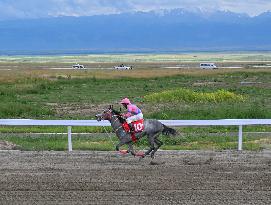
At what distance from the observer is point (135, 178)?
1192 centimetres

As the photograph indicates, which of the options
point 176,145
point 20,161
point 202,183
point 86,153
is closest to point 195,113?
point 176,145

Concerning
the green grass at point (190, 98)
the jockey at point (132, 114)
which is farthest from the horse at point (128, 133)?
the green grass at point (190, 98)

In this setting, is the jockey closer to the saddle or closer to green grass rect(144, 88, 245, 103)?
the saddle

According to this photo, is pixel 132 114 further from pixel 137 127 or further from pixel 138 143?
pixel 138 143

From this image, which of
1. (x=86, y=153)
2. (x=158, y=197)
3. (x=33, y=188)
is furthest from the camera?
(x=86, y=153)

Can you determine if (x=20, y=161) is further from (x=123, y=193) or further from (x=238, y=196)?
(x=238, y=196)

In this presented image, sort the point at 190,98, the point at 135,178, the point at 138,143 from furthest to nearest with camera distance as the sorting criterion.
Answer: the point at 190,98, the point at 138,143, the point at 135,178

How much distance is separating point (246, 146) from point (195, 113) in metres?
8.53

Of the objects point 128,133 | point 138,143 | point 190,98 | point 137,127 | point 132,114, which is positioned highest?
point 132,114

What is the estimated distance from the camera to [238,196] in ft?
33.6

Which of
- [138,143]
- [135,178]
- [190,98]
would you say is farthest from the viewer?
[190,98]

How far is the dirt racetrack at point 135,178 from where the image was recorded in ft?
33.3

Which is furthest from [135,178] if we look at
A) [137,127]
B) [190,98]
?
[190,98]

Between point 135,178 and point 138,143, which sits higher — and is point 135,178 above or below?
above
